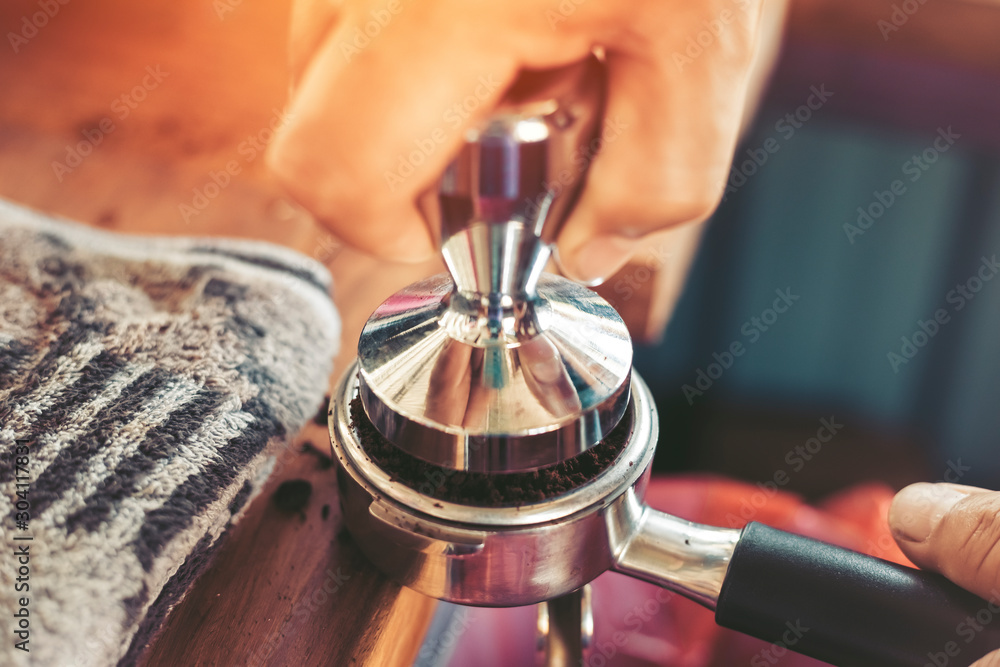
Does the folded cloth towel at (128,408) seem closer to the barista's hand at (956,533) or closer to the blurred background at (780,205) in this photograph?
the blurred background at (780,205)

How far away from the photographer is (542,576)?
1.17 ft

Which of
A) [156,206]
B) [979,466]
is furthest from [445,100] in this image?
[979,466]

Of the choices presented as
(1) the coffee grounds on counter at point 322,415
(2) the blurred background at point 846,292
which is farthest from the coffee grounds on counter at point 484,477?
(2) the blurred background at point 846,292

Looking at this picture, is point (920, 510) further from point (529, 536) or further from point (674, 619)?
point (674, 619)

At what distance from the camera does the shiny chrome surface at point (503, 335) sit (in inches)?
12.2

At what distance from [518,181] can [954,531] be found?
0.91 ft

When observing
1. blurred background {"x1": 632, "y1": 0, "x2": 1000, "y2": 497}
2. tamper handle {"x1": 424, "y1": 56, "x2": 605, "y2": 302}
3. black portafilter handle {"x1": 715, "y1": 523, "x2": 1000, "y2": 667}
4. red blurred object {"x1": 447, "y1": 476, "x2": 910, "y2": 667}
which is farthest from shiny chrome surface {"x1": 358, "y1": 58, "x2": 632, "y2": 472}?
blurred background {"x1": 632, "y1": 0, "x2": 1000, "y2": 497}

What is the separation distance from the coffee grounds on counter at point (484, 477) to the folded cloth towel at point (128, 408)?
8 centimetres

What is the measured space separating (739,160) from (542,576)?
38.3 inches

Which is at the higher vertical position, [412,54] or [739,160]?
[412,54]

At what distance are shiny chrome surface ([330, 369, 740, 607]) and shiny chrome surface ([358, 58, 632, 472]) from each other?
0.08 feet

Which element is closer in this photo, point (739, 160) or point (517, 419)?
point (517, 419)

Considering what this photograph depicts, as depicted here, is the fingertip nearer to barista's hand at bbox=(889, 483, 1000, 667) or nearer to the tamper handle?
barista's hand at bbox=(889, 483, 1000, 667)

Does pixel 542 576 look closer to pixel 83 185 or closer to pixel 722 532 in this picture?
pixel 722 532
